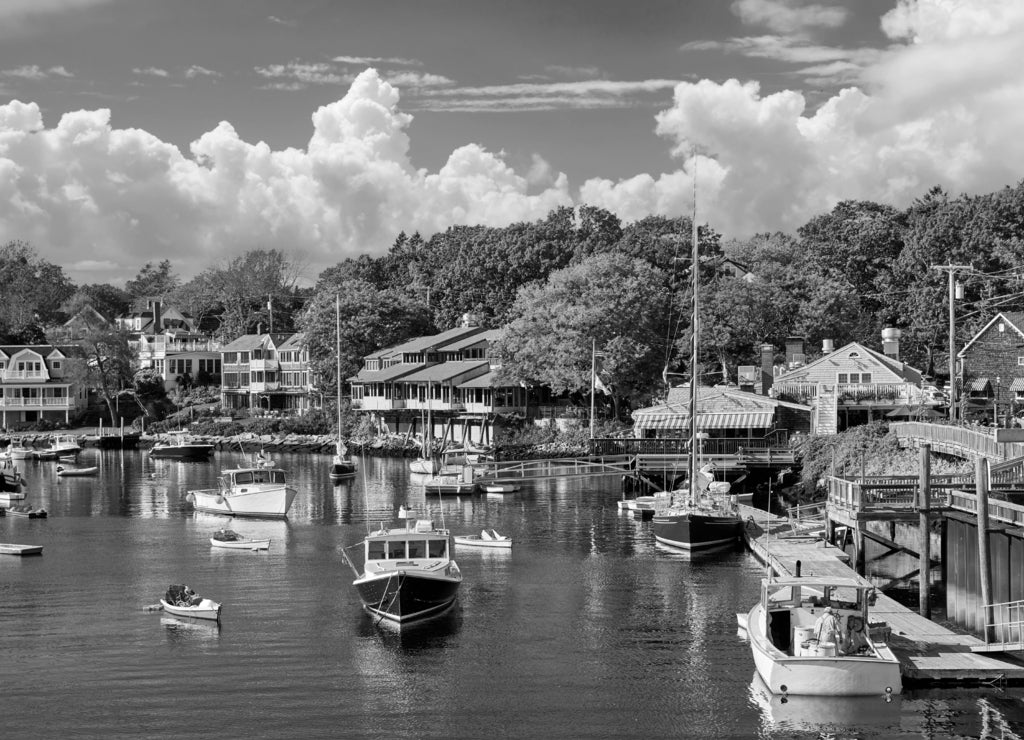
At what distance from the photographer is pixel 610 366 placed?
95.2m

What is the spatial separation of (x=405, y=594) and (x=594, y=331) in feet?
196

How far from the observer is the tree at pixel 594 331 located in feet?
317

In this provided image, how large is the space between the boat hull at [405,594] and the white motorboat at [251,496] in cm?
2803

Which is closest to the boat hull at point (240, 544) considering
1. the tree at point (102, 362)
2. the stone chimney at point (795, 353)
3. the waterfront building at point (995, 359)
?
the stone chimney at point (795, 353)

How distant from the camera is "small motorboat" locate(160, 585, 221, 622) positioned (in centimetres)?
3994

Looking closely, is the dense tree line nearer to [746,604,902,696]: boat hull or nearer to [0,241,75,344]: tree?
[0,241,75,344]: tree

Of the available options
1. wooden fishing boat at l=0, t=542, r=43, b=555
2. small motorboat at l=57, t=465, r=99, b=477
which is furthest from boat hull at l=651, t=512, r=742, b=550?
small motorboat at l=57, t=465, r=99, b=477

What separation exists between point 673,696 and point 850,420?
55.5 metres

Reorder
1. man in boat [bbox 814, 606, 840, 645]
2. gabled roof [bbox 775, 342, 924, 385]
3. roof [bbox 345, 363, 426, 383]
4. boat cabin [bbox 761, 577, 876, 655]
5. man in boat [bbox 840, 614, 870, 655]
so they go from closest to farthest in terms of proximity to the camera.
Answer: man in boat [bbox 814, 606, 840, 645] → man in boat [bbox 840, 614, 870, 655] → boat cabin [bbox 761, 577, 876, 655] → gabled roof [bbox 775, 342, 924, 385] → roof [bbox 345, 363, 426, 383]

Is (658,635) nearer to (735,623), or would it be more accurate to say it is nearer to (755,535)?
(735,623)

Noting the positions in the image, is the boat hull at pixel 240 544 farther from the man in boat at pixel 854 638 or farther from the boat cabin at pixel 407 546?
the man in boat at pixel 854 638

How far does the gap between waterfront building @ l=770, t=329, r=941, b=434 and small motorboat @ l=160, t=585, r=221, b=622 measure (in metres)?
50.7

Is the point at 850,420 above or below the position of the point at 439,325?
below

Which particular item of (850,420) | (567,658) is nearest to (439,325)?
(850,420)
